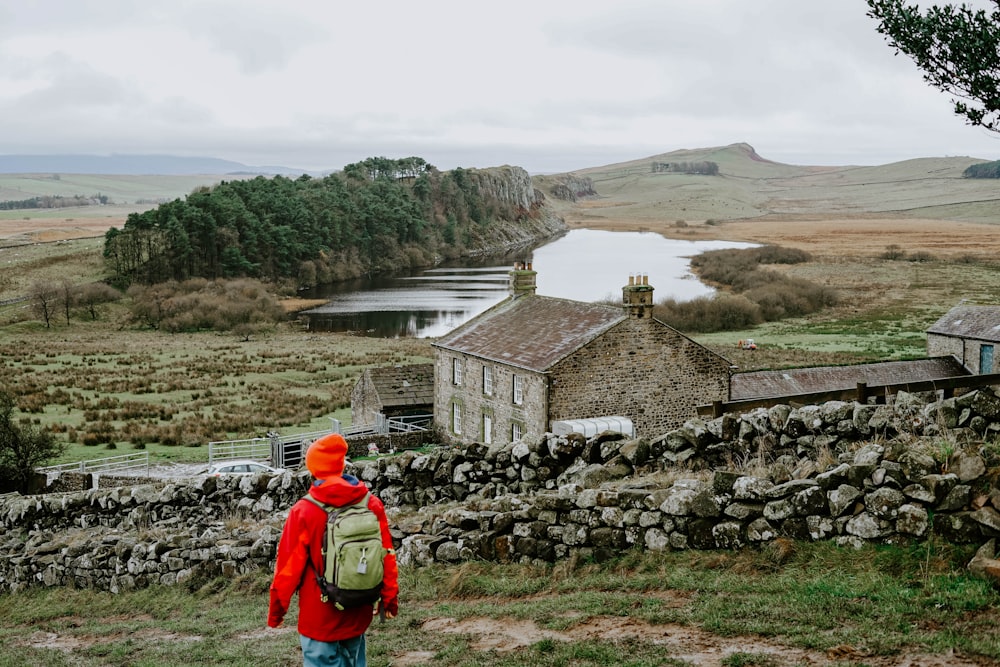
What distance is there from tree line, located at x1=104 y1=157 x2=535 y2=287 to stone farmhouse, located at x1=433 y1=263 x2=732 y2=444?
8314 cm

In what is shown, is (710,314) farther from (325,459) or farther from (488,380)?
(325,459)

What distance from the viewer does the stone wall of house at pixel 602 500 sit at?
819 cm

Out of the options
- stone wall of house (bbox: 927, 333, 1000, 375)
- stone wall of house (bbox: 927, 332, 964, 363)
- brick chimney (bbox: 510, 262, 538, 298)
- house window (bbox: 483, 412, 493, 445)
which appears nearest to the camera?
house window (bbox: 483, 412, 493, 445)

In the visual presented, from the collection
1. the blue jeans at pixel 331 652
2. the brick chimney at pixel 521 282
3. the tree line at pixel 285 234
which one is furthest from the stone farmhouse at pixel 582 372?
the tree line at pixel 285 234

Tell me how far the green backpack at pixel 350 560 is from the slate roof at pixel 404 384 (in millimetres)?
29226

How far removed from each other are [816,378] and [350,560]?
29.9 metres

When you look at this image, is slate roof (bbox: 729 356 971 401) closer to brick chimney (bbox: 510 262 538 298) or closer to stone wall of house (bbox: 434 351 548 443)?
stone wall of house (bbox: 434 351 548 443)

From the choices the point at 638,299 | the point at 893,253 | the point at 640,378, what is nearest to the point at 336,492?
the point at 638,299

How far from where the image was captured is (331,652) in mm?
6070

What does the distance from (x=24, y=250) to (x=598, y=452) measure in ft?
451

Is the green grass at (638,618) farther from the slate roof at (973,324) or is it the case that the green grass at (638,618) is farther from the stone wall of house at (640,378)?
the slate roof at (973,324)

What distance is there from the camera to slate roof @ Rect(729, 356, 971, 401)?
3166 cm

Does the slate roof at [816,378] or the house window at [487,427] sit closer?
the house window at [487,427]

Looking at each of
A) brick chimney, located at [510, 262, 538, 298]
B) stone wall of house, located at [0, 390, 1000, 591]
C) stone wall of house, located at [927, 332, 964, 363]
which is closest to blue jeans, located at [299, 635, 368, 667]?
stone wall of house, located at [0, 390, 1000, 591]
